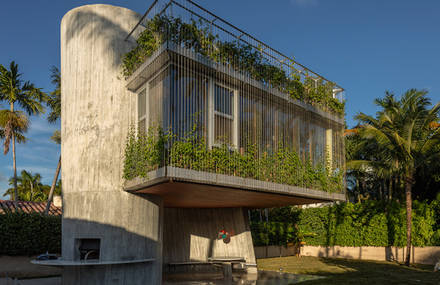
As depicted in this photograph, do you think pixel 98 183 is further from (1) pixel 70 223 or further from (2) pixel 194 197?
(2) pixel 194 197

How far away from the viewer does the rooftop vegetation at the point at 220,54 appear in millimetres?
9805

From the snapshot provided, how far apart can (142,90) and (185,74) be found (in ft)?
5.35

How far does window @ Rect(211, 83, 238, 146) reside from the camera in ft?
34.0

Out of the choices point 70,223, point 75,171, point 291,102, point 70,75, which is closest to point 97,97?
point 70,75

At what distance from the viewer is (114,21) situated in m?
11.1

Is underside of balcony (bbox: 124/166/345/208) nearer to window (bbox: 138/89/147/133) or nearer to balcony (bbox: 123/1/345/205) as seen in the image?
balcony (bbox: 123/1/345/205)

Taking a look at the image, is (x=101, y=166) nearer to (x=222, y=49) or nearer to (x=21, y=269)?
(x=222, y=49)

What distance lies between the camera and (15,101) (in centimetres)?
2252

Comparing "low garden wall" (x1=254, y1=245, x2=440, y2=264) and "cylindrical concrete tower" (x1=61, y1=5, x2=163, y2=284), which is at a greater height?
"cylindrical concrete tower" (x1=61, y1=5, x2=163, y2=284)

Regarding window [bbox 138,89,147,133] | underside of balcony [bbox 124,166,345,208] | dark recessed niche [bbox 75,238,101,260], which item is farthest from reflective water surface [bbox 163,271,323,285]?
window [bbox 138,89,147,133]

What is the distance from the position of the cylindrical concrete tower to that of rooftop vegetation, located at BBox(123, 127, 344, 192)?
697 mm

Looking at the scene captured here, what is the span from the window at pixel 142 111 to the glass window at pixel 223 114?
186 cm

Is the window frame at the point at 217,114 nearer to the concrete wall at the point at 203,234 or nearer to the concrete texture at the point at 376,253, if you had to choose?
the concrete wall at the point at 203,234

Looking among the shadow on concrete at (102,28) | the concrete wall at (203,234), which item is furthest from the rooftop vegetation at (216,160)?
the concrete wall at (203,234)
